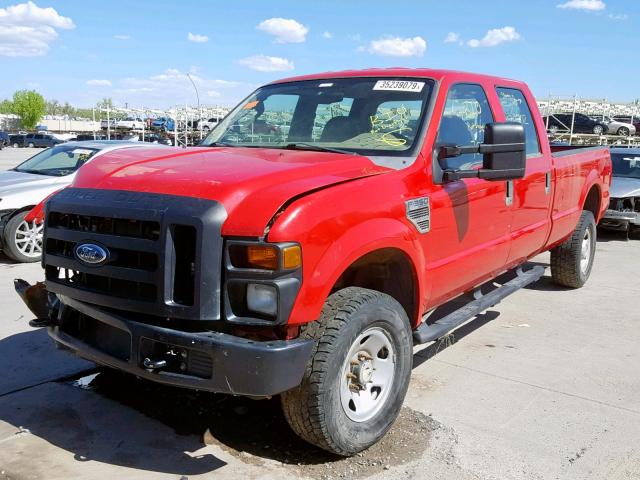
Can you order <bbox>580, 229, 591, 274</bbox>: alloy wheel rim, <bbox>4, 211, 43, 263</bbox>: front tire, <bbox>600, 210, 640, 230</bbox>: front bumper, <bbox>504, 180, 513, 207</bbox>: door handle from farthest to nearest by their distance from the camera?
<bbox>600, 210, 640, 230</bbox>: front bumper
<bbox>4, 211, 43, 263</bbox>: front tire
<bbox>580, 229, 591, 274</bbox>: alloy wheel rim
<bbox>504, 180, 513, 207</bbox>: door handle

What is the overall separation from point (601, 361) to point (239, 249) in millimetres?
3486

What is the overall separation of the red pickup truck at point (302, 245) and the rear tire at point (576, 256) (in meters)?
2.43

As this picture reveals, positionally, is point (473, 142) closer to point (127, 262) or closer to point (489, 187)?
point (489, 187)

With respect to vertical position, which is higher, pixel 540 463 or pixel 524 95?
pixel 524 95

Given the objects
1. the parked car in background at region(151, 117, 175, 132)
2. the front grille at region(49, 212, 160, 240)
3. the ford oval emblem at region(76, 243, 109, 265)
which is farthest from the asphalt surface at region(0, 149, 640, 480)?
the parked car in background at region(151, 117, 175, 132)

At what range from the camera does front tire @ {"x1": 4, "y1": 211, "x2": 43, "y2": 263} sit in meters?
8.09

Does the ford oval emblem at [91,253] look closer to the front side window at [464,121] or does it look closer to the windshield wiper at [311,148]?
the windshield wiper at [311,148]

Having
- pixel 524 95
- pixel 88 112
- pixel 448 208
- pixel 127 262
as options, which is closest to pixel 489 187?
pixel 448 208

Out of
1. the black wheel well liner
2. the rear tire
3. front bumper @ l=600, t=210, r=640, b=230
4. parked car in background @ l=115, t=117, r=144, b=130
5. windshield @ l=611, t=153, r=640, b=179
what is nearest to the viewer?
the black wheel well liner

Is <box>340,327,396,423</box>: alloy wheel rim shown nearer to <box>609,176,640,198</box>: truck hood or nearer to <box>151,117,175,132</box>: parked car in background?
<box>609,176,640,198</box>: truck hood

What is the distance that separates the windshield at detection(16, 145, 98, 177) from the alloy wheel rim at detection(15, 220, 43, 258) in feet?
3.28

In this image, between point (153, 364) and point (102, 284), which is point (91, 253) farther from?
point (153, 364)

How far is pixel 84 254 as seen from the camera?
127 inches

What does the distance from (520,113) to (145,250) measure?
3.69m
